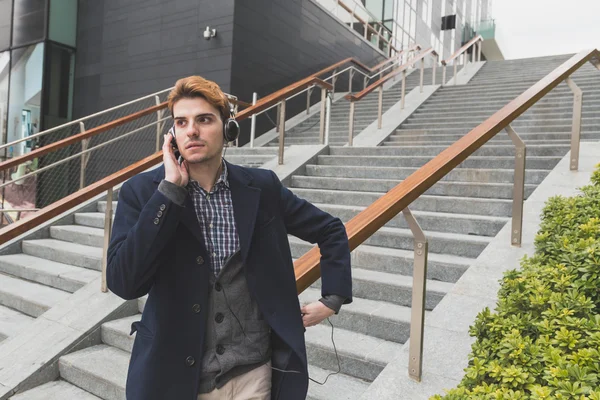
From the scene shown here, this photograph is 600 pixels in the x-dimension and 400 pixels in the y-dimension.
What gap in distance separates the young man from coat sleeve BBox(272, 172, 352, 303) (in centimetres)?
10

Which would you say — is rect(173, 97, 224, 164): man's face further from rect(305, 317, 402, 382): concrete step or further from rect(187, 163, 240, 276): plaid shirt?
rect(305, 317, 402, 382): concrete step

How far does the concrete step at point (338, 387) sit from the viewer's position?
2309 millimetres

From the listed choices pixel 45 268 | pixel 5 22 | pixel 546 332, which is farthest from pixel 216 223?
pixel 5 22

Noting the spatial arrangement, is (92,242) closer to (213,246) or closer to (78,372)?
(78,372)

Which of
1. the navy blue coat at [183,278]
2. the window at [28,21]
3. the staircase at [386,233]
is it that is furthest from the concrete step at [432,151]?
the window at [28,21]

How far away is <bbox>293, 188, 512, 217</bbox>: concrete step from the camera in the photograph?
375 centimetres

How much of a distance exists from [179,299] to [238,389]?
0.29 metres

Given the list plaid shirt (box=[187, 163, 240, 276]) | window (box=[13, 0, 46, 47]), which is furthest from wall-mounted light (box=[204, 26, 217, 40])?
plaid shirt (box=[187, 163, 240, 276])

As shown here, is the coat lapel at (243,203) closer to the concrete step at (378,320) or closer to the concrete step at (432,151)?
the concrete step at (378,320)

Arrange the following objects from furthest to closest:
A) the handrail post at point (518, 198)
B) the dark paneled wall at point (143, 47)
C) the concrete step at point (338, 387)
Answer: the dark paneled wall at point (143, 47)
the handrail post at point (518, 198)
the concrete step at point (338, 387)

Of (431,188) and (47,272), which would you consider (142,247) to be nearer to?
(47,272)

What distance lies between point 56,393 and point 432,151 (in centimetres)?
418

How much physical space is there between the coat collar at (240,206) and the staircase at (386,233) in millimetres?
1407

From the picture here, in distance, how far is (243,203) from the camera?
4.22 ft
